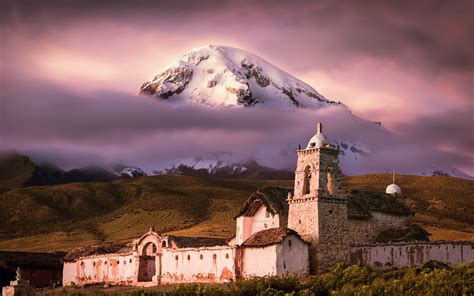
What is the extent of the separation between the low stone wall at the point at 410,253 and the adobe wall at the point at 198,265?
821 centimetres

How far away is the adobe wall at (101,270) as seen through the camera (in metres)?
62.7

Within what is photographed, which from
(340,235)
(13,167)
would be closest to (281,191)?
(340,235)

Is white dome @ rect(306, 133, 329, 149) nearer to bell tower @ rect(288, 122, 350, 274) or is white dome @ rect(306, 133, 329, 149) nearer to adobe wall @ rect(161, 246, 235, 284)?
bell tower @ rect(288, 122, 350, 274)

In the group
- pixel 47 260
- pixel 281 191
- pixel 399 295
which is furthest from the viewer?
pixel 47 260

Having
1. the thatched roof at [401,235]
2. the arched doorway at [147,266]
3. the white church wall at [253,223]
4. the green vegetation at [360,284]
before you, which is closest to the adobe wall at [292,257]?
the green vegetation at [360,284]

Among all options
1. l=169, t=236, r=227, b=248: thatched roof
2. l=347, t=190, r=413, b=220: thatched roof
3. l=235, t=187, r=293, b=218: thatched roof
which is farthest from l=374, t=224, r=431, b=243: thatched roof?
l=169, t=236, r=227, b=248: thatched roof

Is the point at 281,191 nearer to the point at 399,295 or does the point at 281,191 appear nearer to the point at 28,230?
the point at 399,295

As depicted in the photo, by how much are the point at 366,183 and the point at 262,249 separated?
257ft

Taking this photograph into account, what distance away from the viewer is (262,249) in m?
51.4

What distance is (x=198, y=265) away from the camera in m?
55.6

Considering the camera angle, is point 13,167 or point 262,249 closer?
point 262,249

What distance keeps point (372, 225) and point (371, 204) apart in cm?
173

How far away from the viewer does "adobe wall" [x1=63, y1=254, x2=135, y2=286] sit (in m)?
62.7

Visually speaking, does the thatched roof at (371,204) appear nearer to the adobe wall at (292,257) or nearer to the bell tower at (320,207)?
the bell tower at (320,207)
